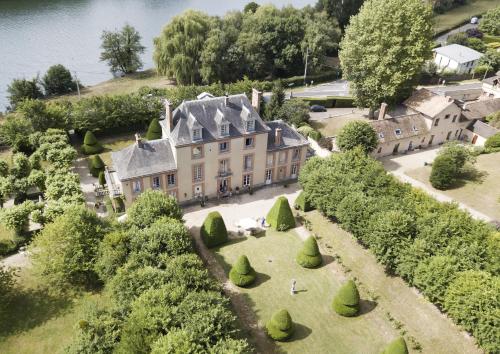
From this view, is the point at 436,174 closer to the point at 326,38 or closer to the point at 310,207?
the point at 310,207

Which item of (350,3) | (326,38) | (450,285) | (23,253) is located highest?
(350,3)

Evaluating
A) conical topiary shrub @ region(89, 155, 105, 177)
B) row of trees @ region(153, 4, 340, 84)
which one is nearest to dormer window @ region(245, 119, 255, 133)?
conical topiary shrub @ region(89, 155, 105, 177)

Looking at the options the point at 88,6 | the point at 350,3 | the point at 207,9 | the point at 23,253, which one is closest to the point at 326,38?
the point at 350,3

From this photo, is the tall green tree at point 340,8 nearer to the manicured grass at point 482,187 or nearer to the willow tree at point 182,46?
the willow tree at point 182,46

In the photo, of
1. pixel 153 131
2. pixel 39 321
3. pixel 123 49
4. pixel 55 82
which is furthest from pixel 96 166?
pixel 123 49

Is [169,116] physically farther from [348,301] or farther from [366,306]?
[366,306]

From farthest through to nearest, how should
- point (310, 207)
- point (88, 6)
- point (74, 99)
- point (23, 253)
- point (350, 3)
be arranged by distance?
point (88, 6) → point (350, 3) → point (74, 99) → point (310, 207) → point (23, 253)

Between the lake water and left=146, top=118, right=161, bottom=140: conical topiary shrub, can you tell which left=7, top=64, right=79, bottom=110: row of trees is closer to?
the lake water
